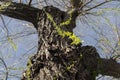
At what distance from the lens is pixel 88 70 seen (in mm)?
2740

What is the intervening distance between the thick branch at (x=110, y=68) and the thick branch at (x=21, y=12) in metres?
0.92

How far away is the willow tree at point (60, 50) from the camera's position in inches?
102

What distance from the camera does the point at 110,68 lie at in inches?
124

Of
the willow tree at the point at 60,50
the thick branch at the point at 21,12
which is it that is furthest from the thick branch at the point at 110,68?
the thick branch at the point at 21,12

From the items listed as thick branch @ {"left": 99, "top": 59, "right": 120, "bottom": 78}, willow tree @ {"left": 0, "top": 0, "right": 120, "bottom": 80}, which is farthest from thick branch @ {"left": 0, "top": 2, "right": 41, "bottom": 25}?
thick branch @ {"left": 99, "top": 59, "right": 120, "bottom": 78}

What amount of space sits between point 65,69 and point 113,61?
865 mm

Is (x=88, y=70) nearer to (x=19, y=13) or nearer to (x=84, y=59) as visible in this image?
(x=84, y=59)

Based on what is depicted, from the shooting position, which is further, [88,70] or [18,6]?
[18,6]

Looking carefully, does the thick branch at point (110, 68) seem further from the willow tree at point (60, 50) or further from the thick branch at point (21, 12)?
the thick branch at point (21, 12)

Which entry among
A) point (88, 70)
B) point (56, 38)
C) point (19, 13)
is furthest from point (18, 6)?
point (88, 70)

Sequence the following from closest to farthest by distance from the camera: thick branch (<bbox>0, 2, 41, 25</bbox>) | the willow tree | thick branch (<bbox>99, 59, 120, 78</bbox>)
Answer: the willow tree < thick branch (<bbox>99, 59, 120, 78</bbox>) < thick branch (<bbox>0, 2, 41, 25</bbox>)

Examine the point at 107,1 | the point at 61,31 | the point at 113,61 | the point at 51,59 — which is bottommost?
the point at 113,61

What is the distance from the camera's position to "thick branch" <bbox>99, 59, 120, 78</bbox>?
308cm

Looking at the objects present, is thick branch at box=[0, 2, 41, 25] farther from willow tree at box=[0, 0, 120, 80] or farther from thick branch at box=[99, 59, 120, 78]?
thick branch at box=[99, 59, 120, 78]
